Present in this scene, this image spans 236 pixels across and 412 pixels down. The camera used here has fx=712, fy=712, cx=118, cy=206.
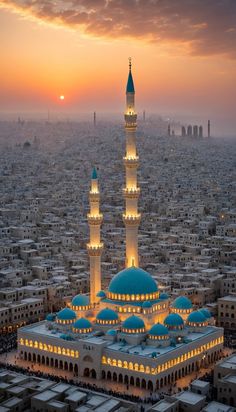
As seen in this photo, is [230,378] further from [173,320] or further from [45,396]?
[45,396]

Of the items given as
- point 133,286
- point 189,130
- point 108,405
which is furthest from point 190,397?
point 189,130

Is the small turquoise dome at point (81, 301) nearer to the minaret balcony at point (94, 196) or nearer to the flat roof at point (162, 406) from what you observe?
the minaret balcony at point (94, 196)

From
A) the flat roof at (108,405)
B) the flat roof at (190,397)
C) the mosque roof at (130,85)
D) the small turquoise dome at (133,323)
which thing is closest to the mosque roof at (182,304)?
the small turquoise dome at (133,323)

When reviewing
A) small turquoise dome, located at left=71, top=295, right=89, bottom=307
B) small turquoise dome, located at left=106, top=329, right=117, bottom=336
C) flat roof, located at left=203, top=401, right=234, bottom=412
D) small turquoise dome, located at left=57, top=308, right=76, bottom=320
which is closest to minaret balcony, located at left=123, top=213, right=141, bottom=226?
small turquoise dome, located at left=71, top=295, right=89, bottom=307

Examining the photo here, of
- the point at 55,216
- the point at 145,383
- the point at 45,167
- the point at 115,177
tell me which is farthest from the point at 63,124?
the point at 145,383

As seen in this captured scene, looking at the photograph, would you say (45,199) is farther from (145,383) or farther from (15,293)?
(145,383)

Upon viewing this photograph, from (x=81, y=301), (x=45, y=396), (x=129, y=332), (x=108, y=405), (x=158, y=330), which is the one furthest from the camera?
(x=81, y=301)
